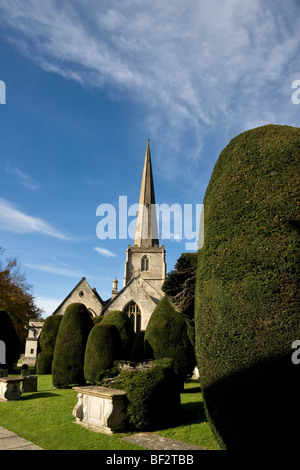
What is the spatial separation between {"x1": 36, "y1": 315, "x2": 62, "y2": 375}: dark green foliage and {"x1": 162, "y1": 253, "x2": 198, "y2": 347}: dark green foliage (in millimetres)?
13836

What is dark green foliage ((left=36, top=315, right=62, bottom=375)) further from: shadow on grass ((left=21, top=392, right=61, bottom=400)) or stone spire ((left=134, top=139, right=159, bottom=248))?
stone spire ((left=134, top=139, right=159, bottom=248))

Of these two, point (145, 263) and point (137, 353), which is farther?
point (145, 263)

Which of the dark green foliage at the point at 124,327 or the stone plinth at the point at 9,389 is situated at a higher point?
the dark green foliage at the point at 124,327

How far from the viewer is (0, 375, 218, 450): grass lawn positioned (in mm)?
6500

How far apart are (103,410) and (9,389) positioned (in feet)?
20.9

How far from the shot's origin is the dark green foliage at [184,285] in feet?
40.0

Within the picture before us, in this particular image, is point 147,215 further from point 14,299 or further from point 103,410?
point 103,410

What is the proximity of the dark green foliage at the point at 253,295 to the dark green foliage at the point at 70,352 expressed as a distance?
1105 centimetres

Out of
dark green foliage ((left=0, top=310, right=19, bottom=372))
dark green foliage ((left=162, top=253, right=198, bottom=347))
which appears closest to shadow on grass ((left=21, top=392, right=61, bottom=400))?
dark green foliage ((left=162, top=253, right=198, bottom=347))

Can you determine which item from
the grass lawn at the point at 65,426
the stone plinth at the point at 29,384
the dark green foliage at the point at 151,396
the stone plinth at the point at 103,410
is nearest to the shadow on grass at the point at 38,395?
the grass lawn at the point at 65,426

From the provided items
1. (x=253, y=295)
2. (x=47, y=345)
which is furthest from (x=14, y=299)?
(x=253, y=295)

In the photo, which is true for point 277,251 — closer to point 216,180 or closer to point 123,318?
point 216,180

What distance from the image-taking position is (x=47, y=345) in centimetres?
2392

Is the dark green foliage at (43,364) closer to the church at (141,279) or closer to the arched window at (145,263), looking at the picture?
the church at (141,279)
